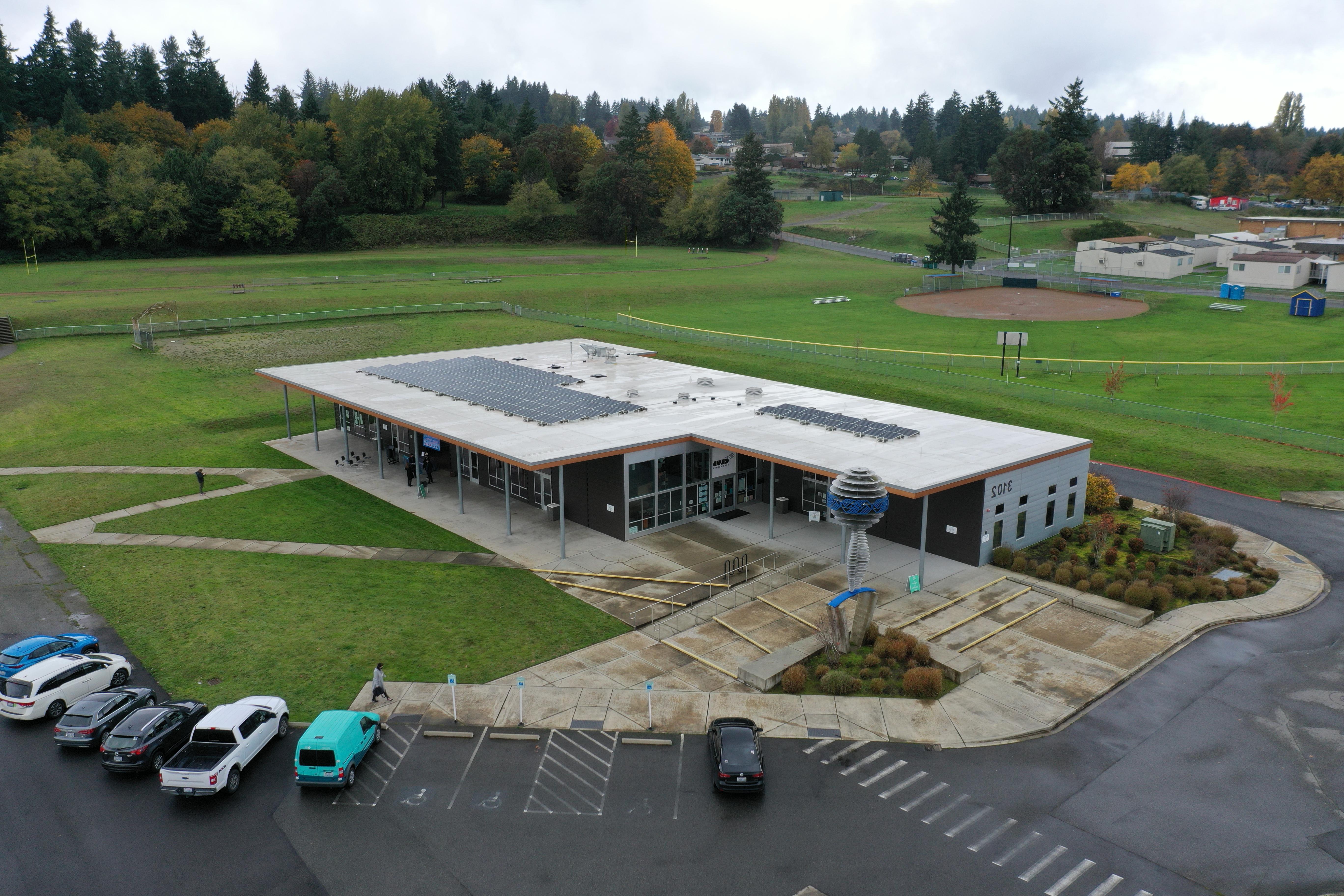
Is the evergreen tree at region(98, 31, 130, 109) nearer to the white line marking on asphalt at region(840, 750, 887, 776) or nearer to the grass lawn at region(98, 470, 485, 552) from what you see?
the grass lawn at region(98, 470, 485, 552)

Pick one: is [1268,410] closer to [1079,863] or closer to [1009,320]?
[1009,320]

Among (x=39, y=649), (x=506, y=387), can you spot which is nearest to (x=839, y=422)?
(x=506, y=387)

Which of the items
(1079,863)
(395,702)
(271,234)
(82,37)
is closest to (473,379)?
(395,702)

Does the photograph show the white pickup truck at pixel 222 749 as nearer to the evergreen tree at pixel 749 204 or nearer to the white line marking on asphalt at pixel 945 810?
the white line marking on asphalt at pixel 945 810

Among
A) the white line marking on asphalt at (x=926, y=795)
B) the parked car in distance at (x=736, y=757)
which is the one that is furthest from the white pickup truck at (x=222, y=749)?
the white line marking on asphalt at (x=926, y=795)

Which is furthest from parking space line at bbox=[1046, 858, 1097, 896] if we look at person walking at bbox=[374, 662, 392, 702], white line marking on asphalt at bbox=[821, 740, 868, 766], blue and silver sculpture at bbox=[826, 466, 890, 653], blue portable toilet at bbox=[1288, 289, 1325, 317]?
blue portable toilet at bbox=[1288, 289, 1325, 317]

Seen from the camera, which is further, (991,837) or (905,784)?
(905,784)

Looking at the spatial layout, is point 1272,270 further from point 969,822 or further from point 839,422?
point 969,822
